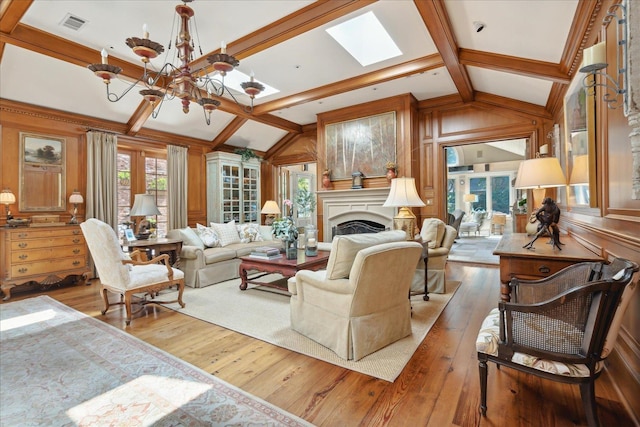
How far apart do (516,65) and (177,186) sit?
605 centimetres

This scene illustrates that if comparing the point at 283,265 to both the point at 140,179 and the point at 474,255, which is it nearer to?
the point at 140,179

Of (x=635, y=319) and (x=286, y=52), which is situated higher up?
(x=286, y=52)

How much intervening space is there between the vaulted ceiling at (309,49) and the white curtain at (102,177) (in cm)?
46

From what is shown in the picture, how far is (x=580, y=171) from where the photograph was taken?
8.36 feet

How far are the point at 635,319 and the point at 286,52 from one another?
4255mm

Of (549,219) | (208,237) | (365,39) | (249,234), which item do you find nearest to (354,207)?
(249,234)

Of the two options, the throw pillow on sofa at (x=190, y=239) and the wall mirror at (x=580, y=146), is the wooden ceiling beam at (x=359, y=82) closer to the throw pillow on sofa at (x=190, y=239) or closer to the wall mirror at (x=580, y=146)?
the wall mirror at (x=580, y=146)

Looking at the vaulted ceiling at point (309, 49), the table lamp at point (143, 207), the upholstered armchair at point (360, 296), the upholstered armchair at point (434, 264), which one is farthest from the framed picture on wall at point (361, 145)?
the upholstered armchair at point (360, 296)

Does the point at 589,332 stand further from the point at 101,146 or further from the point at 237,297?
the point at 101,146

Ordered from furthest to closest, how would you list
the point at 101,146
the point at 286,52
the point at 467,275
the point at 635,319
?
1. the point at 101,146
2. the point at 467,275
3. the point at 286,52
4. the point at 635,319

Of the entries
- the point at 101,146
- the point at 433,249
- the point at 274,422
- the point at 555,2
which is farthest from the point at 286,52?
the point at 274,422

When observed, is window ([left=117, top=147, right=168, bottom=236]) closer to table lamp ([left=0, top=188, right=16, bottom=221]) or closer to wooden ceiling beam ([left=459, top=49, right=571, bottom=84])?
table lamp ([left=0, top=188, right=16, bottom=221])

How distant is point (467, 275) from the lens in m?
4.79

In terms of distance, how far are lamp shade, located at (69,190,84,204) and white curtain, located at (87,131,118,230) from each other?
134 mm
